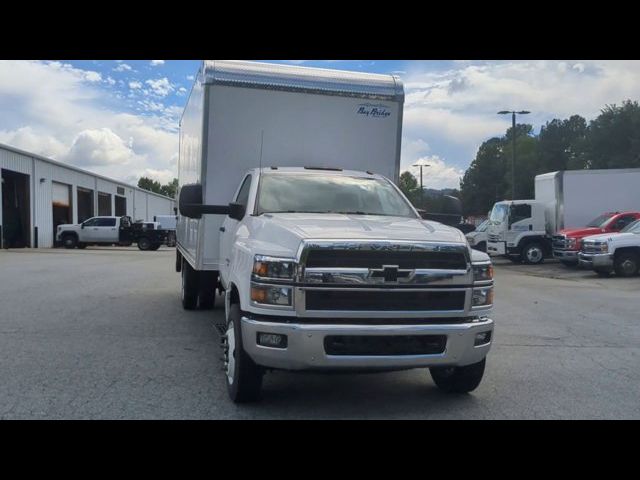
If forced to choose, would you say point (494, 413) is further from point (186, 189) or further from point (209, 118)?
point (209, 118)

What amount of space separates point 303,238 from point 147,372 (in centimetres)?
259

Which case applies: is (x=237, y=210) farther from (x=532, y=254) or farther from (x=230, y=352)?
(x=532, y=254)

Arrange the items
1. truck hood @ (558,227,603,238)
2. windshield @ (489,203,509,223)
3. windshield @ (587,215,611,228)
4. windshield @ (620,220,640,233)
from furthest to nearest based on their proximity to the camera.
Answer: windshield @ (489,203,509,223)
windshield @ (587,215,611,228)
truck hood @ (558,227,603,238)
windshield @ (620,220,640,233)

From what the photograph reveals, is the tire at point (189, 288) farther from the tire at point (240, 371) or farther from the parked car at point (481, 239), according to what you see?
the parked car at point (481, 239)

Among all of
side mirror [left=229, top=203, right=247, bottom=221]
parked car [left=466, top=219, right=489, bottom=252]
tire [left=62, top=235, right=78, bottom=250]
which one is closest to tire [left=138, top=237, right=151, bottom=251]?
tire [left=62, top=235, right=78, bottom=250]

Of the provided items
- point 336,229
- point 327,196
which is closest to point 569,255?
point 327,196

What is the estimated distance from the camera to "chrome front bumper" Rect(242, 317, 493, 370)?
4.52 metres

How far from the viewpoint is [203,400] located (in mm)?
5289

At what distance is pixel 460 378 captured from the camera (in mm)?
5484

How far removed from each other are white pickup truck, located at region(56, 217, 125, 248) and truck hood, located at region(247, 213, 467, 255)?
32.7 meters

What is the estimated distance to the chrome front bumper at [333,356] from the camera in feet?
14.8

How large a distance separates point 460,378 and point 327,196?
2172mm

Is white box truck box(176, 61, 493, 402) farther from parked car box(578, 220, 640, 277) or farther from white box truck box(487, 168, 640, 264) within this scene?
white box truck box(487, 168, 640, 264)
